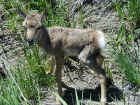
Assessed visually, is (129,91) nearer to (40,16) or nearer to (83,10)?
(40,16)

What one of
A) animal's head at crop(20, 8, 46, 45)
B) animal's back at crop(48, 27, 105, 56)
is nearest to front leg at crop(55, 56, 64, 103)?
animal's back at crop(48, 27, 105, 56)

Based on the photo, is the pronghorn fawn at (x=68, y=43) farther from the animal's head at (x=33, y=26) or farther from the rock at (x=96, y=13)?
the rock at (x=96, y=13)

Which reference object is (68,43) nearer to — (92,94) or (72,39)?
(72,39)

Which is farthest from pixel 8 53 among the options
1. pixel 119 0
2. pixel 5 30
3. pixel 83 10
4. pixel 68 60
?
pixel 119 0

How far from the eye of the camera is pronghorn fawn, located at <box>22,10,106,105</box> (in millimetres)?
4438

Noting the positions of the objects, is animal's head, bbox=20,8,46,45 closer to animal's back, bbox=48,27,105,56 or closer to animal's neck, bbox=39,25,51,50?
animal's neck, bbox=39,25,51,50

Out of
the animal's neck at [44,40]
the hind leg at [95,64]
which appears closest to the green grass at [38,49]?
the animal's neck at [44,40]

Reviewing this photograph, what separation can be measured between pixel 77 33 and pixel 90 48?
36cm

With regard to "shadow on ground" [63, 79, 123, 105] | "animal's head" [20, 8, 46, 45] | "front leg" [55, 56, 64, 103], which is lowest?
"shadow on ground" [63, 79, 123, 105]

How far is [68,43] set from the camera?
463 cm

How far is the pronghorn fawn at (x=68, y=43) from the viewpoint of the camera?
444 centimetres

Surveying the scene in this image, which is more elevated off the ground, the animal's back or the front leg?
the animal's back

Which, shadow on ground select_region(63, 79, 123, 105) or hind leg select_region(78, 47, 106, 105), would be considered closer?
hind leg select_region(78, 47, 106, 105)

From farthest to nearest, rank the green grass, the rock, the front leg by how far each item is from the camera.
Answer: the rock, the front leg, the green grass
